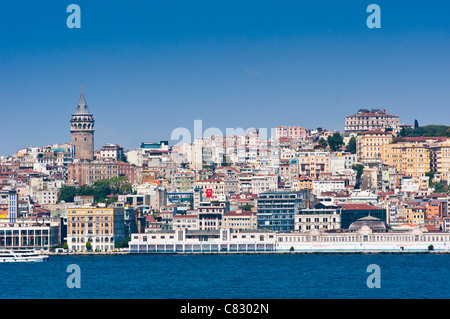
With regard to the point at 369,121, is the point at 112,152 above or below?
below

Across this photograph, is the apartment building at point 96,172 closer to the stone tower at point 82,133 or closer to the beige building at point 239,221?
the stone tower at point 82,133

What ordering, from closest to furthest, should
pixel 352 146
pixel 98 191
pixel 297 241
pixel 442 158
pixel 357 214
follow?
pixel 297 241
pixel 357 214
pixel 98 191
pixel 442 158
pixel 352 146

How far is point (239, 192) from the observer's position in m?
45.4

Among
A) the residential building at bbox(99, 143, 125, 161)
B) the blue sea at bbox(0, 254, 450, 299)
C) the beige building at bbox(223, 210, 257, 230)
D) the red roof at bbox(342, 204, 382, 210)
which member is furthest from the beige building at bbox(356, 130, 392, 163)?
the blue sea at bbox(0, 254, 450, 299)

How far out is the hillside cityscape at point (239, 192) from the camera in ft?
114

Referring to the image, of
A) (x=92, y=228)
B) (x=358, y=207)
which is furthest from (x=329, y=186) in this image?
(x=92, y=228)

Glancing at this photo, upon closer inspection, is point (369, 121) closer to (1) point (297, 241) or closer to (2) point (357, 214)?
(2) point (357, 214)

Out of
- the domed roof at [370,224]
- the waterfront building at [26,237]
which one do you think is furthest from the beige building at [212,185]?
the domed roof at [370,224]

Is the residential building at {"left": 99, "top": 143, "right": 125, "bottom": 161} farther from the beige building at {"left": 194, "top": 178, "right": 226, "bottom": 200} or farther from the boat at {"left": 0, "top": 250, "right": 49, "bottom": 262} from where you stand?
the boat at {"left": 0, "top": 250, "right": 49, "bottom": 262}

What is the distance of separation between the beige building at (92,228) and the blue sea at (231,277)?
4.62 ft

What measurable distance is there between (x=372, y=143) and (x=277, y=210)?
17.8m

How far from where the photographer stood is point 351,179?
150 feet
